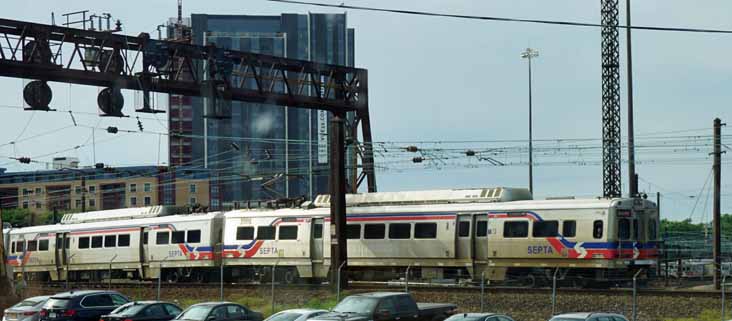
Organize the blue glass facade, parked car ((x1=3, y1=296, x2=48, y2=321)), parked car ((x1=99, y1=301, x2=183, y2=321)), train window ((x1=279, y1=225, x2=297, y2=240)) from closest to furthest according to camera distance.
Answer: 1. parked car ((x1=99, y1=301, x2=183, y2=321))
2. parked car ((x1=3, y1=296, x2=48, y2=321))
3. train window ((x1=279, y1=225, x2=297, y2=240))
4. the blue glass facade

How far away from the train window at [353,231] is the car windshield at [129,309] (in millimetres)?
16716

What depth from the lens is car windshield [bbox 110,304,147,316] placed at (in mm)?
29562

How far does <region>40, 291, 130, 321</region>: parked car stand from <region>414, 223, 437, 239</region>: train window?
46.4 feet

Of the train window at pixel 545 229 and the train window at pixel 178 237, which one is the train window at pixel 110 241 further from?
the train window at pixel 545 229

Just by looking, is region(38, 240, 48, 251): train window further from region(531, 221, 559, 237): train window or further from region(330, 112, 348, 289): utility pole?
region(531, 221, 559, 237): train window

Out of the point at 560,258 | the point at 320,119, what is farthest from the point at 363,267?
the point at 320,119

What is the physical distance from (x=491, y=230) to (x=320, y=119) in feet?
452

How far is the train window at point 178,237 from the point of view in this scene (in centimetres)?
5143

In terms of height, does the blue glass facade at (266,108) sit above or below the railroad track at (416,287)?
A: above

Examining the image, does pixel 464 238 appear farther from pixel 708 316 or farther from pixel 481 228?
pixel 708 316

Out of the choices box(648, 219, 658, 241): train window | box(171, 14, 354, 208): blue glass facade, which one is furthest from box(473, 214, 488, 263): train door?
box(171, 14, 354, 208): blue glass facade

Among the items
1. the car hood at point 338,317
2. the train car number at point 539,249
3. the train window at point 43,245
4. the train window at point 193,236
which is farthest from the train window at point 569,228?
the train window at point 43,245

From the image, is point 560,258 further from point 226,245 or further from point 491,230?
point 226,245

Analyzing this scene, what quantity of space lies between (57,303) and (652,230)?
21.4 metres
